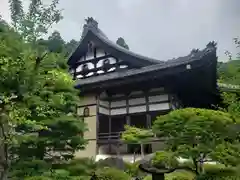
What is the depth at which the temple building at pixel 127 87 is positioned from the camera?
14.3m

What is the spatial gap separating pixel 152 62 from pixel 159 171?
10226mm

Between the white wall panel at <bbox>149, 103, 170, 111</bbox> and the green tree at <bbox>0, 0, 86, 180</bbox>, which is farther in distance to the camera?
the white wall panel at <bbox>149, 103, 170, 111</bbox>

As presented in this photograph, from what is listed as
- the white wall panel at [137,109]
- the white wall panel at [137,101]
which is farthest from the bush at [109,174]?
the white wall panel at [137,101]

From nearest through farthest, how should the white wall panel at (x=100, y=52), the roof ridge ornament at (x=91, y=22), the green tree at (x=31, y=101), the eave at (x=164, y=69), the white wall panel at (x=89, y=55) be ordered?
the green tree at (x=31, y=101) → the eave at (x=164, y=69) → the white wall panel at (x=100, y=52) → the white wall panel at (x=89, y=55) → the roof ridge ornament at (x=91, y=22)

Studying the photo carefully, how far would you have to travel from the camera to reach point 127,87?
15922 mm

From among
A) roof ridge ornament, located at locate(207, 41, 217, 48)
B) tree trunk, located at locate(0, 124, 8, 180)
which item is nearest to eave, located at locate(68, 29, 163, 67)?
roof ridge ornament, located at locate(207, 41, 217, 48)

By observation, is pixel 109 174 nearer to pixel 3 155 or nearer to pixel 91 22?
pixel 3 155

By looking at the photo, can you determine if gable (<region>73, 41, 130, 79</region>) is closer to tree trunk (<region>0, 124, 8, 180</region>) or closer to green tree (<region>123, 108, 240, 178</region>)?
green tree (<region>123, 108, 240, 178</region>)

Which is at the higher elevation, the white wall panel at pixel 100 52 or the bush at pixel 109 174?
the white wall panel at pixel 100 52

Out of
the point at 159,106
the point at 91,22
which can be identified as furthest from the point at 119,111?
the point at 91,22

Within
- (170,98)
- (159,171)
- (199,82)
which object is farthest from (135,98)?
(159,171)

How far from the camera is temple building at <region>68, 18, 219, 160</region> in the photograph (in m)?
14.3

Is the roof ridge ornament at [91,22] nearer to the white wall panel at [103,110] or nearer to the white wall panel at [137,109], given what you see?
the white wall panel at [103,110]

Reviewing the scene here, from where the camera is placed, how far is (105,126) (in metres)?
17.5
